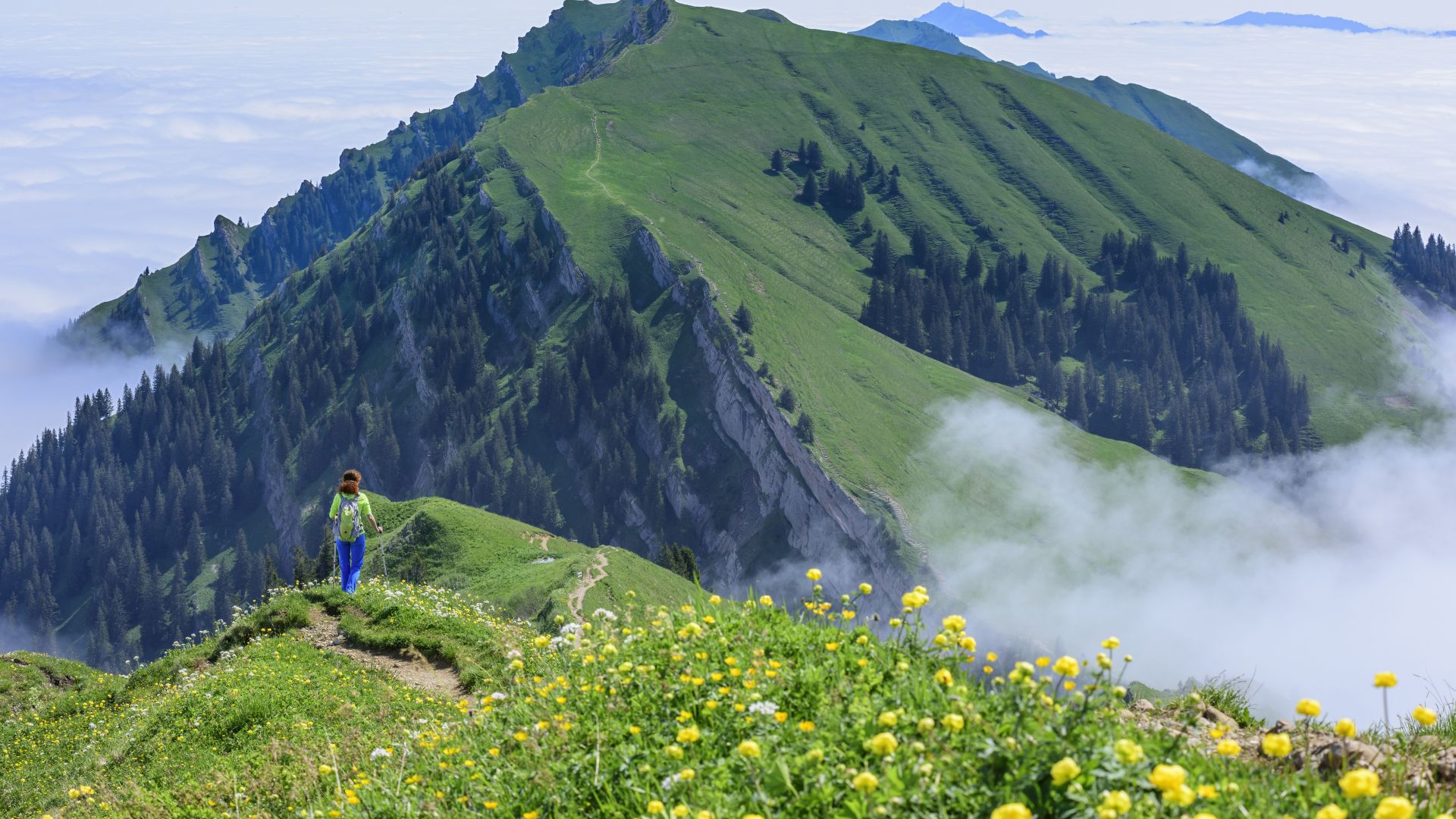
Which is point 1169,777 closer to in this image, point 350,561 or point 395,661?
point 395,661

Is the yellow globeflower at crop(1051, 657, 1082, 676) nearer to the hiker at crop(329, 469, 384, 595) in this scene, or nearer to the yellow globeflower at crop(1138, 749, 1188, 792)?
the yellow globeflower at crop(1138, 749, 1188, 792)

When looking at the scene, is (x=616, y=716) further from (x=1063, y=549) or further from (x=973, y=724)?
(x=1063, y=549)

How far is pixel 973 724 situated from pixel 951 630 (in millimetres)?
1413

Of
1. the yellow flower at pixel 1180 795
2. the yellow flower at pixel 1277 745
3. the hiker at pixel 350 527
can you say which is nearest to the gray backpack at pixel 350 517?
the hiker at pixel 350 527

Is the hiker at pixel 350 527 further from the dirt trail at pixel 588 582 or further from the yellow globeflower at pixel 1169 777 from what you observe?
the dirt trail at pixel 588 582

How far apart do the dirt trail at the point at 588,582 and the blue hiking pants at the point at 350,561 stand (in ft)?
126

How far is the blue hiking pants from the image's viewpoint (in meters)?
29.8

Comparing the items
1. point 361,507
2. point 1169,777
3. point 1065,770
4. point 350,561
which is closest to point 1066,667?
point 1065,770

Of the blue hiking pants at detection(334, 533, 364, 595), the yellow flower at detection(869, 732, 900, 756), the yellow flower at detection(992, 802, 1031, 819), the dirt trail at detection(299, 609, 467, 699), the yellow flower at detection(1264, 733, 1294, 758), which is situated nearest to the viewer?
the yellow flower at detection(992, 802, 1031, 819)

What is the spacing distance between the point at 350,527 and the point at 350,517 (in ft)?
0.92

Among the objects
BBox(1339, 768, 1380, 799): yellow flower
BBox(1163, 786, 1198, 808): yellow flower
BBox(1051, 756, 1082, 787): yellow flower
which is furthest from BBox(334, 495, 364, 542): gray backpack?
BBox(1339, 768, 1380, 799): yellow flower

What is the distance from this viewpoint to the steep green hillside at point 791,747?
740cm

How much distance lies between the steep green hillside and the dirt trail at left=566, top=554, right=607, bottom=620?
5444cm

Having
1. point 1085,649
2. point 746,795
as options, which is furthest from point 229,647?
point 1085,649
